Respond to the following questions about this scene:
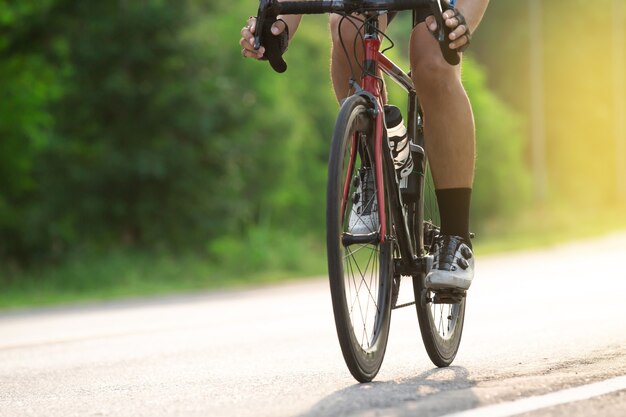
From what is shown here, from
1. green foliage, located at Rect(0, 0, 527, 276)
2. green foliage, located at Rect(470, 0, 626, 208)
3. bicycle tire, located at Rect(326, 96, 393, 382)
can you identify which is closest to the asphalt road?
bicycle tire, located at Rect(326, 96, 393, 382)

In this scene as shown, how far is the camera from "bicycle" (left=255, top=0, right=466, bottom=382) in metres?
4.09

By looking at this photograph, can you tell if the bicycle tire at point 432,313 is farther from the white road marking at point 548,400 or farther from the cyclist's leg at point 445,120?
the white road marking at point 548,400

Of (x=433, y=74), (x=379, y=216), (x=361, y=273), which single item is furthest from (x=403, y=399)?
(x=433, y=74)

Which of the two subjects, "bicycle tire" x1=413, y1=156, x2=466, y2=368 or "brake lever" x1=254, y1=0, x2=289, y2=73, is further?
"bicycle tire" x1=413, y1=156, x2=466, y2=368

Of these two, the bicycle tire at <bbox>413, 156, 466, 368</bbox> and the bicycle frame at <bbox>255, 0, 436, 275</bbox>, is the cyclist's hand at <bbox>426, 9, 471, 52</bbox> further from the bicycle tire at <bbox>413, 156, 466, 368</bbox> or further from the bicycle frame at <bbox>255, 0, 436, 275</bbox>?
the bicycle tire at <bbox>413, 156, 466, 368</bbox>

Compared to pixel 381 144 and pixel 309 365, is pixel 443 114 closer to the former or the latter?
pixel 381 144

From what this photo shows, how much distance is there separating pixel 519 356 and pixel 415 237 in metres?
0.82

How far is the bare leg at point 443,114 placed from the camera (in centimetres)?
459

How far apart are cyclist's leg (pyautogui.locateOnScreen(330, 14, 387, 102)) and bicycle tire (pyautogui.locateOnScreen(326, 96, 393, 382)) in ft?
1.06

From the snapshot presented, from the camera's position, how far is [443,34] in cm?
422

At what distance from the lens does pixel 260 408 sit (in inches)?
155

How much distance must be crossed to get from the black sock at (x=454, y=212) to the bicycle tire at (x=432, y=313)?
0.10m

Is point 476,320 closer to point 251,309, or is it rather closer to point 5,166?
point 251,309

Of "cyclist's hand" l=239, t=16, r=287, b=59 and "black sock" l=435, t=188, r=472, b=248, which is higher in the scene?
"cyclist's hand" l=239, t=16, r=287, b=59
